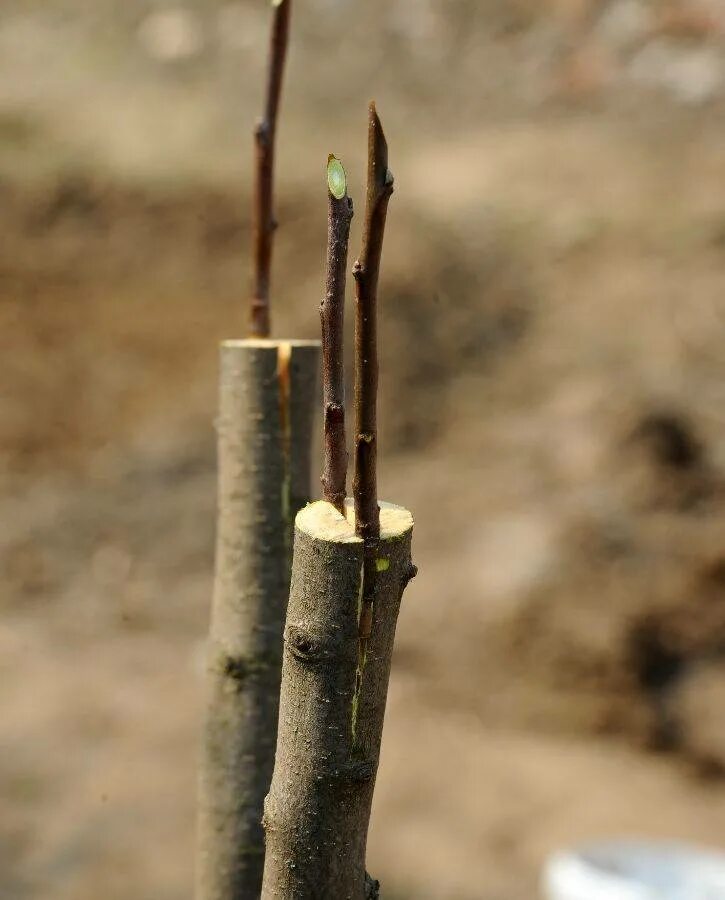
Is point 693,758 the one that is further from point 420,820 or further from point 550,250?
point 550,250

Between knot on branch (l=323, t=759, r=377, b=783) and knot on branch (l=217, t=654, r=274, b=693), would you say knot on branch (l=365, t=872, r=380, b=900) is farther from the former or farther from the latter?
knot on branch (l=217, t=654, r=274, b=693)

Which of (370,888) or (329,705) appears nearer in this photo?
(329,705)

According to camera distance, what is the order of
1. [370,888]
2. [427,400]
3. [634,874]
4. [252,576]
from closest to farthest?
[370,888] → [252,576] → [634,874] → [427,400]

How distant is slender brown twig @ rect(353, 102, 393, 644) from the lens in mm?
645

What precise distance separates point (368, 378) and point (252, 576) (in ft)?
1.52

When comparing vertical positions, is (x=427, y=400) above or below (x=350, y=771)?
above

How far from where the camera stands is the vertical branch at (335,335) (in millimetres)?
695

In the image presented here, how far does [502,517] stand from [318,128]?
2.23 meters

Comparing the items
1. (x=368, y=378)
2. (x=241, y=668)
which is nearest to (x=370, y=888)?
(x=241, y=668)

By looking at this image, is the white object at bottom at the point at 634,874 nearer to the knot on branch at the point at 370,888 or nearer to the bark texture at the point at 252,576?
the bark texture at the point at 252,576

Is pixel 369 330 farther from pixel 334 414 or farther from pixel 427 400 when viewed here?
pixel 427 400

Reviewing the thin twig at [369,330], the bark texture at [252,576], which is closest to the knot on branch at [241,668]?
the bark texture at [252,576]

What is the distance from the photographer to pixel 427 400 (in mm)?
4410

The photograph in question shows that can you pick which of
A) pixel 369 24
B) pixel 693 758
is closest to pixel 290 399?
pixel 693 758
